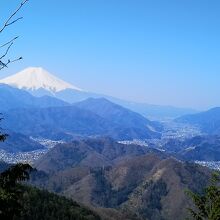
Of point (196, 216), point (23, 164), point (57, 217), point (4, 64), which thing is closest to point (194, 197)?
point (196, 216)

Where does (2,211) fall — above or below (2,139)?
below

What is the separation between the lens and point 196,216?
35.6 metres

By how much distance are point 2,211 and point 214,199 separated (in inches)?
768

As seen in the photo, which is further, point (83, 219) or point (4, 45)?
point (83, 219)

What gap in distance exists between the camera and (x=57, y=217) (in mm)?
188875

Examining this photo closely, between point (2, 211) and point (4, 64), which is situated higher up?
point (4, 64)

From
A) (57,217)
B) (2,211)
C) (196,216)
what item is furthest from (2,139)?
(57,217)

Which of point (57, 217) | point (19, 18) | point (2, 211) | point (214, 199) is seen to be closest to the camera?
point (19, 18)

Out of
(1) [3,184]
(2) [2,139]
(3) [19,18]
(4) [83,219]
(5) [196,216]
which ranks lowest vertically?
(4) [83,219]

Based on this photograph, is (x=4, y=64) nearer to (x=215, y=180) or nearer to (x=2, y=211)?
(x=2, y=211)

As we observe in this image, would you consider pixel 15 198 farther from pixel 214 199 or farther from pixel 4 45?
pixel 214 199

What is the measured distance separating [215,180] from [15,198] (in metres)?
19.7

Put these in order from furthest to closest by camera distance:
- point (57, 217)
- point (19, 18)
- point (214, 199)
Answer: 1. point (57, 217)
2. point (214, 199)
3. point (19, 18)

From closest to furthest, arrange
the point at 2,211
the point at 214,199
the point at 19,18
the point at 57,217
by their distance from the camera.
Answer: the point at 19,18
the point at 2,211
the point at 214,199
the point at 57,217
